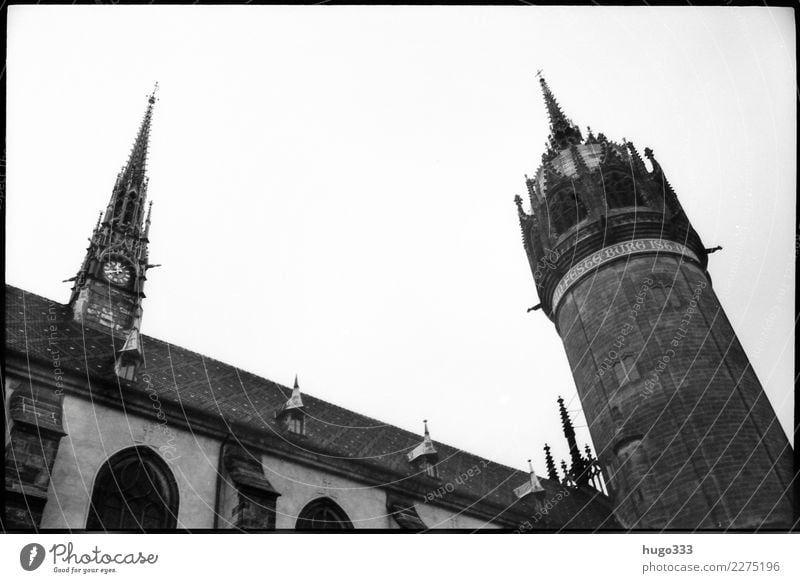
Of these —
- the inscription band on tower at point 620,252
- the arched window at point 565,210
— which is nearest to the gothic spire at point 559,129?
the arched window at point 565,210

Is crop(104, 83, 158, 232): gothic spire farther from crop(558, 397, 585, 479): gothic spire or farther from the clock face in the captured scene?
crop(558, 397, 585, 479): gothic spire

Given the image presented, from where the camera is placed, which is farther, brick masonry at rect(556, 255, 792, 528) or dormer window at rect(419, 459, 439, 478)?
dormer window at rect(419, 459, 439, 478)

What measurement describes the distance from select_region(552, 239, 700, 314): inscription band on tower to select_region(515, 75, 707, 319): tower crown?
5cm

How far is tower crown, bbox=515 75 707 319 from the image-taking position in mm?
24547

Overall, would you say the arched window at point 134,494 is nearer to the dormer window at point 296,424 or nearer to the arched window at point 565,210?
the dormer window at point 296,424

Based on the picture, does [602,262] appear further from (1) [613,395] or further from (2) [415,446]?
(2) [415,446]

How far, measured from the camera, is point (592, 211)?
25375 millimetres

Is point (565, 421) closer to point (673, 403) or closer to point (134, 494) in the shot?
point (673, 403)

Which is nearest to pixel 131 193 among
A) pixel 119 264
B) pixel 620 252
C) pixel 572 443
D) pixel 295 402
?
pixel 119 264

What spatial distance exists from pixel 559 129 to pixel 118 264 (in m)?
18.7

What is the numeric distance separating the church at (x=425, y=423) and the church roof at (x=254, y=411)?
70 mm

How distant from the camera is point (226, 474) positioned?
1592cm

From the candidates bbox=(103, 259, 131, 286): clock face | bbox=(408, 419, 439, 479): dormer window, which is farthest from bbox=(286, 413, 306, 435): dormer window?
bbox=(103, 259, 131, 286): clock face

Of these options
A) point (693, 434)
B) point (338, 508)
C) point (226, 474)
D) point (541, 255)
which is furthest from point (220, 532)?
point (541, 255)
